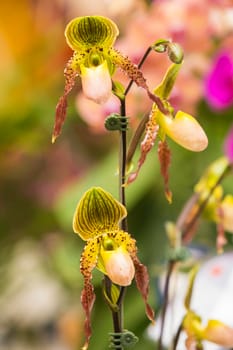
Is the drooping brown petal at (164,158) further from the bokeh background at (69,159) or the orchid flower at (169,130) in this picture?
the bokeh background at (69,159)

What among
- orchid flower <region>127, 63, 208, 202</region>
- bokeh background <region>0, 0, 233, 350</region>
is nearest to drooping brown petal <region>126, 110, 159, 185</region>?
orchid flower <region>127, 63, 208, 202</region>

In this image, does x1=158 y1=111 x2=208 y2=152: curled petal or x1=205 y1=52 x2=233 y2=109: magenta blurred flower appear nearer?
x1=158 y1=111 x2=208 y2=152: curled petal

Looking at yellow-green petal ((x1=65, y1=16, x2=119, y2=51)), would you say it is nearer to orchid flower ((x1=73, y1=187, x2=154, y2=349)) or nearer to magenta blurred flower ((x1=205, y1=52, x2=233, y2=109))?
orchid flower ((x1=73, y1=187, x2=154, y2=349))

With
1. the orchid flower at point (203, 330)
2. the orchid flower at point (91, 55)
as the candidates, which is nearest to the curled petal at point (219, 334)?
the orchid flower at point (203, 330)

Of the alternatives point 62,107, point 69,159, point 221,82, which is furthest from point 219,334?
point 69,159

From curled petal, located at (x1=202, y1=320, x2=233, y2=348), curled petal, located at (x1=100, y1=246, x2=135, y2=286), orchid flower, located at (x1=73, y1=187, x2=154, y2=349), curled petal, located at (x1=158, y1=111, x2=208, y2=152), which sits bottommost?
curled petal, located at (x1=202, y1=320, x2=233, y2=348)
